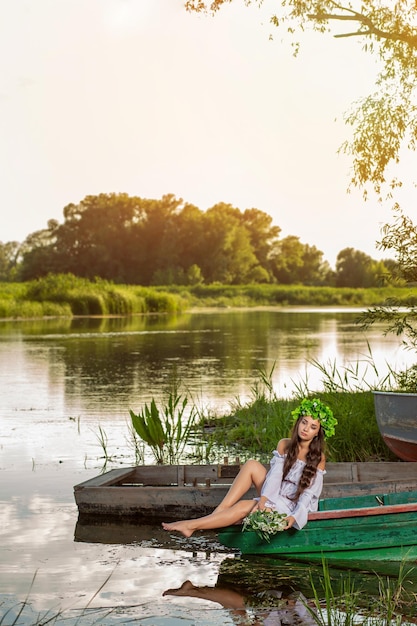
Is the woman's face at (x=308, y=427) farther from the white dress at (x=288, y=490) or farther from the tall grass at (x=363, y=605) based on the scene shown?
the tall grass at (x=363, y=605)

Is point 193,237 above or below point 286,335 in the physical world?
above

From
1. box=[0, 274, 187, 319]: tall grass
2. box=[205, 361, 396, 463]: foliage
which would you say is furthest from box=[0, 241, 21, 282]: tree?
box=[205, 361, 396, 463]: foliage

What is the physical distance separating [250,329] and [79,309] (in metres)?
13.8

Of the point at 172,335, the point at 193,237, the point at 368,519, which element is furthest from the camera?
the point at 193,237

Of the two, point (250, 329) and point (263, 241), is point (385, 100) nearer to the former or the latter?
point (250, 329)

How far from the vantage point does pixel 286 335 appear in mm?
34281

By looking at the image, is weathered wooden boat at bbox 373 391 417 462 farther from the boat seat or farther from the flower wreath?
the flower wreath

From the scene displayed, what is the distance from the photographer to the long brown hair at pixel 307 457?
7.14 meters

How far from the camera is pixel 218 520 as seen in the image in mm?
7164

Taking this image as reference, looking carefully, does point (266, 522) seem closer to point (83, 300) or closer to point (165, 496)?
point (165, 496)

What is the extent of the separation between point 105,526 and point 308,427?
1884 mm

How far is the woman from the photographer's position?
281 inches

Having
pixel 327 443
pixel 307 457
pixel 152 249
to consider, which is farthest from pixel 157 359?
pixel 152 249

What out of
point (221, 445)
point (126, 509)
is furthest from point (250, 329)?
point (126, 509)
